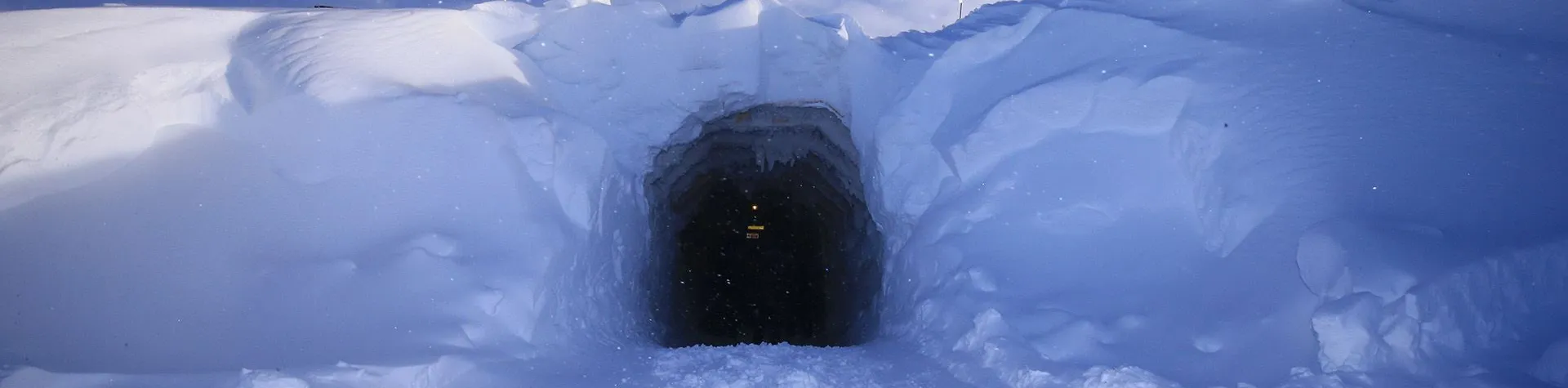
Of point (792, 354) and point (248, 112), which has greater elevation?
point (248, 112)

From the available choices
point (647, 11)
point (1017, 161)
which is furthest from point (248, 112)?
point (1017, 161)

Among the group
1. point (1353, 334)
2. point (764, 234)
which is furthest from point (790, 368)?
point (764, 234)

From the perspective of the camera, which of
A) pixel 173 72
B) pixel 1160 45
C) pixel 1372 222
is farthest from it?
pixel 1160 45

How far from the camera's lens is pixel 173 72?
571 cm

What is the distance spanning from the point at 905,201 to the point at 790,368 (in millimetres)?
2075

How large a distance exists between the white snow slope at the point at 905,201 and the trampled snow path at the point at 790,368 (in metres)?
0.03

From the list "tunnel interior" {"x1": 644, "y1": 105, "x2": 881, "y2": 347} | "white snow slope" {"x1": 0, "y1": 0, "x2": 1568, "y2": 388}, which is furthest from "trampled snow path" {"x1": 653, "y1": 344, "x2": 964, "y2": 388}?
"tunnel interior" {"x1": 644, "y1": 105, "x2": 881, "y2": 347}

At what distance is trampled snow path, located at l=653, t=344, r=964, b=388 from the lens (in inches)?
199

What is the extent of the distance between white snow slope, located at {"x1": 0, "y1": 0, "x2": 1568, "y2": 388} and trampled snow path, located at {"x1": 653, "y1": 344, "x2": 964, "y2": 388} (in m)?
0.03

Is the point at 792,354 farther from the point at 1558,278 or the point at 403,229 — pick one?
the point at 1558,278

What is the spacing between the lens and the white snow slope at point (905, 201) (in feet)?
14.2

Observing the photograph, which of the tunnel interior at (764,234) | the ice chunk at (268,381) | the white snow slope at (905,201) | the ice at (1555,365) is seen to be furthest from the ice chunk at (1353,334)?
the ice chunk at (268,381)

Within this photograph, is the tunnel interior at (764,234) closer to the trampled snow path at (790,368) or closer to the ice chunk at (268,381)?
the trampled snow path at (790,368)

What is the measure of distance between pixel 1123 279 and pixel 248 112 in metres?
5.61
